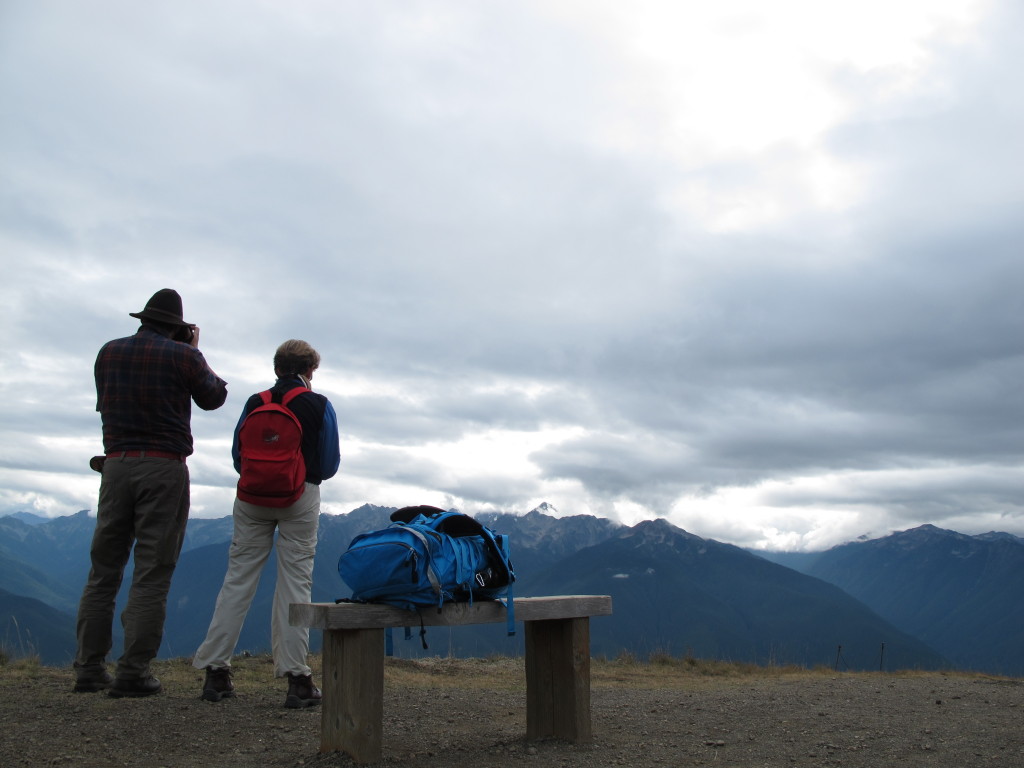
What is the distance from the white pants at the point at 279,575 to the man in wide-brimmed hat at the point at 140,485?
15.5 inches

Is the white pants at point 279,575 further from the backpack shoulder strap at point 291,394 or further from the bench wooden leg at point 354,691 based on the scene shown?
the bench wooden leg at point 354,691

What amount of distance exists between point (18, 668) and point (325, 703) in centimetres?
472

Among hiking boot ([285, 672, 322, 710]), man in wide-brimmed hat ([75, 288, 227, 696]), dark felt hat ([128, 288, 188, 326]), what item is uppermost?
dark felt hat ([128, 288, 188, 326])

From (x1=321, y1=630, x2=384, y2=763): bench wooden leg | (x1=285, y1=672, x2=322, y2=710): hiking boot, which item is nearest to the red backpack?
(x1=321, y1=630, x2=384, y2=763): bench wooden leg

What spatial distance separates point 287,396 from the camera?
5.40m

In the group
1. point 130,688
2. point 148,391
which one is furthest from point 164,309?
point 130,688

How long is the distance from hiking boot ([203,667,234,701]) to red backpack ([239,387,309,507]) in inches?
53.3

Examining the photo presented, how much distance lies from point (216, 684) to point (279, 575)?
919mm

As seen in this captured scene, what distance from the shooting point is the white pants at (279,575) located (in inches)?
215

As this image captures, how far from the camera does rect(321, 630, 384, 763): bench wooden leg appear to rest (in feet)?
14.0

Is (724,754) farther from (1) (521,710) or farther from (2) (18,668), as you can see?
(2) (18,668)

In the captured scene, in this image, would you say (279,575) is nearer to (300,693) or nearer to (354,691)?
(300,693)

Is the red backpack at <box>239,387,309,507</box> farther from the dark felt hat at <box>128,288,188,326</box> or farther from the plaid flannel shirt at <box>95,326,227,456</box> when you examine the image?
the dark felt hat at <box>128,288,188,326</box>

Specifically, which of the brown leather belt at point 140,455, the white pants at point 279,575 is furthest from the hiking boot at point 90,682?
the brown leather belt at point 140,455
